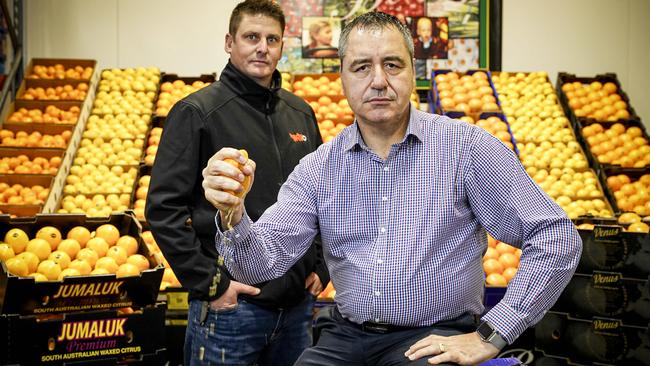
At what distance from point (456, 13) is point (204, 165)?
17.6 ft

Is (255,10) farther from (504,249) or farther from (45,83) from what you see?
(45,83)

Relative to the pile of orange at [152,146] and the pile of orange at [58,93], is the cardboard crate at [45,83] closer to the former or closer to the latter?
the pile of orange at [58,93]

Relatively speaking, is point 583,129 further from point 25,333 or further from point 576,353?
point 25,333

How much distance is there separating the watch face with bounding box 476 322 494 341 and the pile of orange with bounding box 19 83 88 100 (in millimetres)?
5369

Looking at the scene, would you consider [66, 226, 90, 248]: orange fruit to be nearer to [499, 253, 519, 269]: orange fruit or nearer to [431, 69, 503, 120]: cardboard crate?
[499, 253, 519, 269]: orange fruit

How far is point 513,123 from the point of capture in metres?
6.27

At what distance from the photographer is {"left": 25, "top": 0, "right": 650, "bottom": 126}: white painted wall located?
7.20m

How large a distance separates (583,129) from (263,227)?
16.0 ft

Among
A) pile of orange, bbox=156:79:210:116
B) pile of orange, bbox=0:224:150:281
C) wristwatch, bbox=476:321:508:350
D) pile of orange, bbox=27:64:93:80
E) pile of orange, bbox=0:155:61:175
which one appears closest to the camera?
wristwatch, bbox=476:321:508:350

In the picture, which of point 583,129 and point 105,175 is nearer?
point 105,175

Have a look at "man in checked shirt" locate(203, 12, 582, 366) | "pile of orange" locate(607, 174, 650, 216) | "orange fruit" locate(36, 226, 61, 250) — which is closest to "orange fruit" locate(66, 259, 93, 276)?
"orange fruit" locate(36, 226, 61, 250)

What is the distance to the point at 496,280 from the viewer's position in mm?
4074

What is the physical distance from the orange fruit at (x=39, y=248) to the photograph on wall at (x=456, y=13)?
514cm

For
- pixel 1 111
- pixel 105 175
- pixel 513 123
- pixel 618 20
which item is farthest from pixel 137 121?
pixel 618 20
